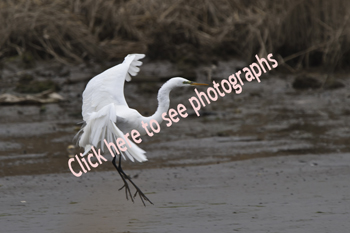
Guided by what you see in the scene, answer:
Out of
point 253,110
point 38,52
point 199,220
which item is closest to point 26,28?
point 38,52

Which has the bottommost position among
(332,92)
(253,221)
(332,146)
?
(332,92)

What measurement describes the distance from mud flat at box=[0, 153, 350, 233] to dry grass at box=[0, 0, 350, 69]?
5861mm

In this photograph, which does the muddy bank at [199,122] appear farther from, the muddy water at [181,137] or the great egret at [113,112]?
the great egret at [113,112]

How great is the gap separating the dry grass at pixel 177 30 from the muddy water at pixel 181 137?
2.88 feet

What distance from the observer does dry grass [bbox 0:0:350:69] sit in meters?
12.7

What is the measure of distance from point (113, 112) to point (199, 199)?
1268 mm

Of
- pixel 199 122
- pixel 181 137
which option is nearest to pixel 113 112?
pixel 181 137

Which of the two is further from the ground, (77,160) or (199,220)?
(199,220)

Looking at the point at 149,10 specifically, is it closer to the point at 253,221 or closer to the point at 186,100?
the point at 186,100

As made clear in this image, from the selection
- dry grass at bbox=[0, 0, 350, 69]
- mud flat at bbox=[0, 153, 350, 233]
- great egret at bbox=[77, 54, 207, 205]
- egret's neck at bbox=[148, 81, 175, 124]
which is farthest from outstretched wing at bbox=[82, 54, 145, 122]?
dry grass at bbox=[0, 0, 350, 69]

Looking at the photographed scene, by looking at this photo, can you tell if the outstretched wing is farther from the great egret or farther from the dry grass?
the dry grass

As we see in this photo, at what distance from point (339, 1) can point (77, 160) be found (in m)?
7.55

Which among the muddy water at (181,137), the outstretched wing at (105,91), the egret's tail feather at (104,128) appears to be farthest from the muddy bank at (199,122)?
the egret's tail feather at (104,128)

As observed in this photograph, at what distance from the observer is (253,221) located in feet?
17.0
